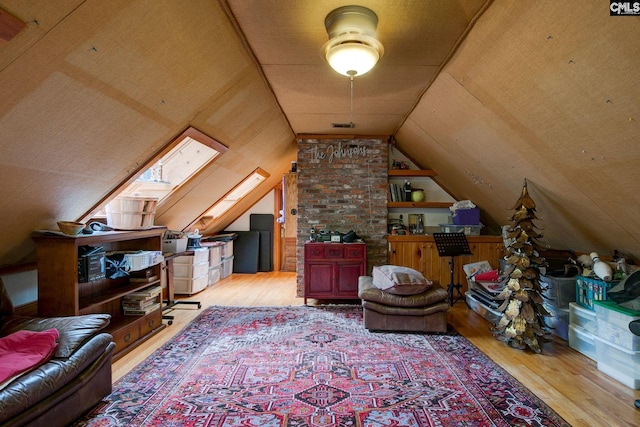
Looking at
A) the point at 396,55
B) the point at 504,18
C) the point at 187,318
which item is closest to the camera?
the point at 504,18

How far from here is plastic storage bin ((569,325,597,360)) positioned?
315cm

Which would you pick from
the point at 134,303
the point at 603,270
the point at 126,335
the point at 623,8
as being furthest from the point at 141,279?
the point at 603,270

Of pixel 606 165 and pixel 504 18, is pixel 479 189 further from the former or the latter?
pixel 504 18

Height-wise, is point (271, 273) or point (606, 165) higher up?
point (606, 165)

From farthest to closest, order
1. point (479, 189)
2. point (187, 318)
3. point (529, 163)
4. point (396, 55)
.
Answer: point (479, 189) < point (187, 318) < point (529, 163) < point (396, 55)

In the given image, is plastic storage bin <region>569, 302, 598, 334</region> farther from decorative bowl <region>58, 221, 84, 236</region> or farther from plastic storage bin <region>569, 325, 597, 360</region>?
decorative bowl <region>58, 221, 84, 236</region>

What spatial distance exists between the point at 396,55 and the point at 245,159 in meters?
2.81

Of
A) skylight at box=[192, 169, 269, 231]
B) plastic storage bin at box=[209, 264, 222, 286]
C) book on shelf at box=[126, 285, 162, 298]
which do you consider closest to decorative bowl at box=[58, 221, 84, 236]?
book on shelf at box=[126, 285, 162, 298]

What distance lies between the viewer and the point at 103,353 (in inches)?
97.3

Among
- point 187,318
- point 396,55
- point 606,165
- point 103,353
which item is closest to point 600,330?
point 606,165

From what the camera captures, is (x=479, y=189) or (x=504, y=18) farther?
(x=479, y=189)

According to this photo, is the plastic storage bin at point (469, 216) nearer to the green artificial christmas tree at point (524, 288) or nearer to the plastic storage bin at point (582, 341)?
the green artificial christmas tree at point (524, 288)

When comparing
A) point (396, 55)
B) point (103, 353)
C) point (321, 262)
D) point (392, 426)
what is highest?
point (396, 55)

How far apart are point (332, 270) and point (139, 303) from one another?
94.3 inches
